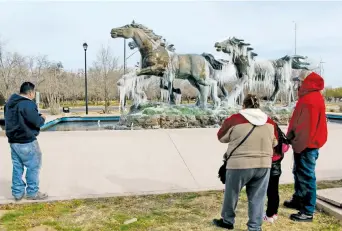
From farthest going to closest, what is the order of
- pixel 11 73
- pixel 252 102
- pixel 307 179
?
pixel 11 73, pixel 307 179, pixel 252 102

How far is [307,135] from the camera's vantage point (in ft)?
12.6

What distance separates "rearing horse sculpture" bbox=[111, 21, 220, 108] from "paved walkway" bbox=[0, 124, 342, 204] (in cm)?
540

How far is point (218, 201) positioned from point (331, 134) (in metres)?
6.16

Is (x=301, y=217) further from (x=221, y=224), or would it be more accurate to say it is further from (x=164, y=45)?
(x=164, y=45)

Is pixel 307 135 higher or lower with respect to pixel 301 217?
higher

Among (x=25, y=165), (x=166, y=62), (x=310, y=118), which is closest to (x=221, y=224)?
(x=310, y=118)

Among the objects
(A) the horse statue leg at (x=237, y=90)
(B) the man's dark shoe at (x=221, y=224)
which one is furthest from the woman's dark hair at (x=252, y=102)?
(A) the horse statue leg at (x=237, y=90)

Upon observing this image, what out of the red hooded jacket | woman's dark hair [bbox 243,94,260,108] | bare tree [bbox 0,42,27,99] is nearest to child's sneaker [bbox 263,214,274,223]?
the red hooded jacket

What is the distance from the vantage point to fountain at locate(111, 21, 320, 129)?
13.3 meters

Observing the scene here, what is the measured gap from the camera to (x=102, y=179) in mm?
5609

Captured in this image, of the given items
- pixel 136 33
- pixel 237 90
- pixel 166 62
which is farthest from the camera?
pixel 237 90

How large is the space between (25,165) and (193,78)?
10514 millimetres

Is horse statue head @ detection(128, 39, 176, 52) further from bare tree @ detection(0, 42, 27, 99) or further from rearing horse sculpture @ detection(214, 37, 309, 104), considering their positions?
bare tree @ detection(0, 42, 27, 99)

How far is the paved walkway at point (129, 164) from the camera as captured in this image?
5.29 m
